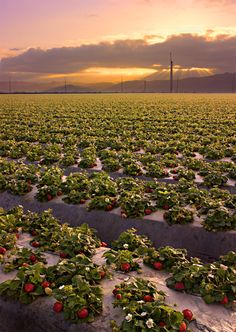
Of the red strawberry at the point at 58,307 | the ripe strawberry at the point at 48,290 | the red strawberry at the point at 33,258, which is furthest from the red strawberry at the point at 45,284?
the red strawberry at the point at 33,258

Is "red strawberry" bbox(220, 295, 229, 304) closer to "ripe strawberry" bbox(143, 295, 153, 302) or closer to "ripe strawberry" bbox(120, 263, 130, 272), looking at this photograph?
"ripe strawberry" bbox(143, 295, 153, 302)

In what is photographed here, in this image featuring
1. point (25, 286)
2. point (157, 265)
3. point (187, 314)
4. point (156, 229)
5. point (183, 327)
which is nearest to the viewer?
point (183, 327)

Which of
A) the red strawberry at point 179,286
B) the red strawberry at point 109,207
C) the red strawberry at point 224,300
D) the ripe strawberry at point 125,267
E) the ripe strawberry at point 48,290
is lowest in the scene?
the red strawberry at point 224,300

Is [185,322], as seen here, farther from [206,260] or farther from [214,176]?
[214,176]

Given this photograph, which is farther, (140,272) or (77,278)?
(140,272)

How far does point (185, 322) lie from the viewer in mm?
5648

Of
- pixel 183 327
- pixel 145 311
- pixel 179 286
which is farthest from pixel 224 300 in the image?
pixel 145 311

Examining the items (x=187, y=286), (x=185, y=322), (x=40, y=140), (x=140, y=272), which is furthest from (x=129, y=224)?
(x=40, y=140)

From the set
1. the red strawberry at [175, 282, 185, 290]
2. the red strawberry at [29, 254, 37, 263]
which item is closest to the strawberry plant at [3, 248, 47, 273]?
the red strawberry at [29, 254, 37, 263]

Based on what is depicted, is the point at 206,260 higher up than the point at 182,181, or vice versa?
the point at 182,181

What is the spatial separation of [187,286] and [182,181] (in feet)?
18.4

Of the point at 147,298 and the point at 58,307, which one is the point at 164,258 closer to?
the point at 147,298

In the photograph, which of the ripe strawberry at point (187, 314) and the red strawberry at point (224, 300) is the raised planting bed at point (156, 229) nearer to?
the red strawberry at point (224, 300)

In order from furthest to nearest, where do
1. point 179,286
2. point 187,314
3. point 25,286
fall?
point 179,286 < point 25,286 < point 187,314
